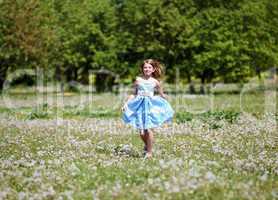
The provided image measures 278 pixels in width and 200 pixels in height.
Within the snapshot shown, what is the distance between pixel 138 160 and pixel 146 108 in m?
1.85

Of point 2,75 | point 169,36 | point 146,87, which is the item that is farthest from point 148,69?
point 169,36

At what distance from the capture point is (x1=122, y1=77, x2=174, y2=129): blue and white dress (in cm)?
1314

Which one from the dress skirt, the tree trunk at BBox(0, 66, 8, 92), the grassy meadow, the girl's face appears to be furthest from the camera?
the tree trunk at BBox(0, 66, 8, 92)

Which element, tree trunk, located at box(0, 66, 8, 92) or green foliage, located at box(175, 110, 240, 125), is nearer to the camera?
green foliage, located at box(175, 110, 240, 125)

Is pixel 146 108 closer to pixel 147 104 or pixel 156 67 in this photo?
pixel 147 104

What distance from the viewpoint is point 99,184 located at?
9.12m

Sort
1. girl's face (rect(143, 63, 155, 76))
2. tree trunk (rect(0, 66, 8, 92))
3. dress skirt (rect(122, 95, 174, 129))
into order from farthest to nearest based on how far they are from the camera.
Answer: tree trunk (rect(0, 66, 8, 92)), girl's face (rect(143, 63, 155, 76)), dress skirt (rect(122, 95, 174, 129))

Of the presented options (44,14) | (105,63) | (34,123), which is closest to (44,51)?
(44,14)

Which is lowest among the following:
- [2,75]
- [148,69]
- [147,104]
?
[147,104]

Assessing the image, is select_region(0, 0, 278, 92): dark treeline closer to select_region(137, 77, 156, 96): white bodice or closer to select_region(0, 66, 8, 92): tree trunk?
select_region(0, 66, 8, 92): tree trunk

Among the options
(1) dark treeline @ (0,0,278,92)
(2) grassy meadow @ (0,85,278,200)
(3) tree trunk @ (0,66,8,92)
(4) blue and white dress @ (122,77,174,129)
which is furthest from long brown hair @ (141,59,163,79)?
(3) tree trunk @ (0,66,8,92)

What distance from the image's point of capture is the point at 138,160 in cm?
1166

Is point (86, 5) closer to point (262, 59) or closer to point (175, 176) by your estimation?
point (262, 59)

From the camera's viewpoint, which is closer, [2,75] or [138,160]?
[138,160]
